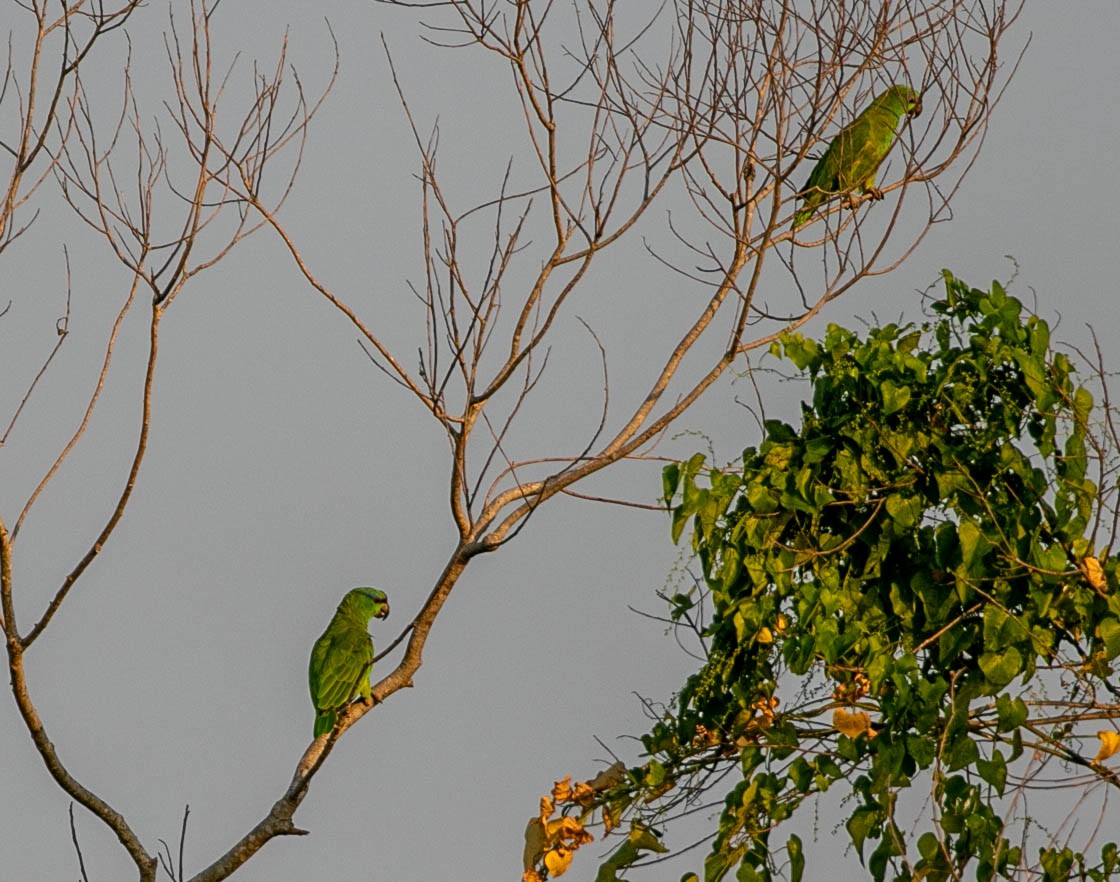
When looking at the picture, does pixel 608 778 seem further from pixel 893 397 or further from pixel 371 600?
pixel 371 600

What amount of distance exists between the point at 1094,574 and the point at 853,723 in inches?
23.3

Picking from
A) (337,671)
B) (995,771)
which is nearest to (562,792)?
(995,771)

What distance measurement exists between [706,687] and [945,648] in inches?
21.9

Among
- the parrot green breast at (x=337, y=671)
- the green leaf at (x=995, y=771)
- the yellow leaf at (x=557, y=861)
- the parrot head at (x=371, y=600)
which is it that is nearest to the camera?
the green leaf at (x=995, y=771)

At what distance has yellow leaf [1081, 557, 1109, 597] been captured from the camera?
291 centimetres

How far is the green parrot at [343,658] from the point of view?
5.46 meters

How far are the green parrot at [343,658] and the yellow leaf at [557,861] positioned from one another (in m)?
2.01

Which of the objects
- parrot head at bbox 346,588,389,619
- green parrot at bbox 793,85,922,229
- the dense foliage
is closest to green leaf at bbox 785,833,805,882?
the dense foliage

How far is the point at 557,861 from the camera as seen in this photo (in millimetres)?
3314

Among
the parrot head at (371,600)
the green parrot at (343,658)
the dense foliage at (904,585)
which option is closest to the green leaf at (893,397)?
the dense foliage at (904,585)

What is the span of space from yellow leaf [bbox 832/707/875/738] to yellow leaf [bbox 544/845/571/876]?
779mm

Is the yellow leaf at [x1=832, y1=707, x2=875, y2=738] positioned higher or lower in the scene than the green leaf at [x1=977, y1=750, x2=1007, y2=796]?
higher

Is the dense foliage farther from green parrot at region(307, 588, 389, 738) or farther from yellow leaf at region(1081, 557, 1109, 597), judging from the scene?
green parrot at region(307, 588, 389, 738)

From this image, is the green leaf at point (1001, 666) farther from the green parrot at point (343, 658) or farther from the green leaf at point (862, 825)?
the green parrot at point (343, 658)
